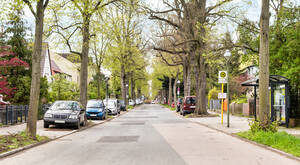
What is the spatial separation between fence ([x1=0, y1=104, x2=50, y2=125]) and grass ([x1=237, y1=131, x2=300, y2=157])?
1253cm

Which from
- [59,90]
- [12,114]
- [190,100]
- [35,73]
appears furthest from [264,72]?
[59,90]

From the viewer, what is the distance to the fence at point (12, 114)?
1789cm

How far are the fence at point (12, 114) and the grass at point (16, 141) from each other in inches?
251

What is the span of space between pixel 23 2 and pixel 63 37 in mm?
6868


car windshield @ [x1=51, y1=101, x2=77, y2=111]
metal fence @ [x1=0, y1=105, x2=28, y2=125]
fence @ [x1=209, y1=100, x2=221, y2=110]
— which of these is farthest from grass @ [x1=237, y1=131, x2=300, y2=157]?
fence @ [x1=209, y1=100, x2=221, y2=110]

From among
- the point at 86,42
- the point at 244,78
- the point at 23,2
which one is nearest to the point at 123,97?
the point at 244,78

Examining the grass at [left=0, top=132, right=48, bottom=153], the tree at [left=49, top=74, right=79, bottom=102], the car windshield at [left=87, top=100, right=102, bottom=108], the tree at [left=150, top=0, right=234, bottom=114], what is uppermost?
the tree at [left=150, top=0, right=234, bottom=114]

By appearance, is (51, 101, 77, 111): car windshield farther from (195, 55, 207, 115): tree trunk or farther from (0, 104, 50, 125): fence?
(195, 55, 207, 115): tree trunk

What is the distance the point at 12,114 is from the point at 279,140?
1444 centimetres

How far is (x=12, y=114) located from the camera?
18.9 metres

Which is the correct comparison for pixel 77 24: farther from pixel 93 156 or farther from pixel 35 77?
pixel 93 156

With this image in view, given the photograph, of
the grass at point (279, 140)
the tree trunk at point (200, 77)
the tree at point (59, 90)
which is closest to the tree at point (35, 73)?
→ the grass at point (279, 140)

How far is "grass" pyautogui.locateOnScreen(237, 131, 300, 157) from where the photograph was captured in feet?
30.2

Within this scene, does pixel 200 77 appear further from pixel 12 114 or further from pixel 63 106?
pixel 12 114
